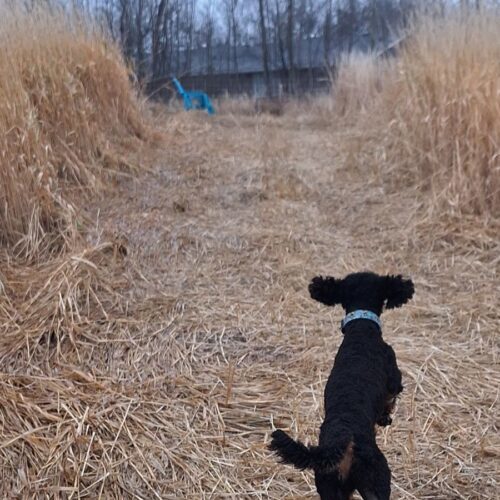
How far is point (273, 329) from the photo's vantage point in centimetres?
250

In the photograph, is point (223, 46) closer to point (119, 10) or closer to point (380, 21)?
point (380, 21)

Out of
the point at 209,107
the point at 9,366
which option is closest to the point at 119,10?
the point at 209,107

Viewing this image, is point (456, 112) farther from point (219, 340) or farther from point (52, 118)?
point (52, 118)

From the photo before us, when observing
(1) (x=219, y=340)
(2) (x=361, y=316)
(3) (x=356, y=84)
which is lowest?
(1) (x=219, y=340)

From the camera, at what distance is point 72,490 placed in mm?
1624

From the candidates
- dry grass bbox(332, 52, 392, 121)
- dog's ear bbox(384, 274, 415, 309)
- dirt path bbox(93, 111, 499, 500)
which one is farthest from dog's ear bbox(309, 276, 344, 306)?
dry grass bbox(332, 52, 392, 121)

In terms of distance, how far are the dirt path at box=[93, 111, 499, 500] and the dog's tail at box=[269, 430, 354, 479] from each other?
0.62m

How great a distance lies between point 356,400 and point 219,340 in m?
1.28

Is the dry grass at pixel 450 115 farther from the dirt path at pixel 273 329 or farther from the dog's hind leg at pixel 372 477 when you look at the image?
the dog's hind leg at pixel 372 477

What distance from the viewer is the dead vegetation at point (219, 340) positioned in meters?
1.72

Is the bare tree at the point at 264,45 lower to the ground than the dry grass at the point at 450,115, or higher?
higher

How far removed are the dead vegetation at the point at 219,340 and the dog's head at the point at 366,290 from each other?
543mm

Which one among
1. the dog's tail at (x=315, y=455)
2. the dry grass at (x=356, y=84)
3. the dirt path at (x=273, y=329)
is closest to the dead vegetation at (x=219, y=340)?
the dirt path at (x=273, y=329)

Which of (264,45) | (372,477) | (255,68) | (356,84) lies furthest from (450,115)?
(255,68)
